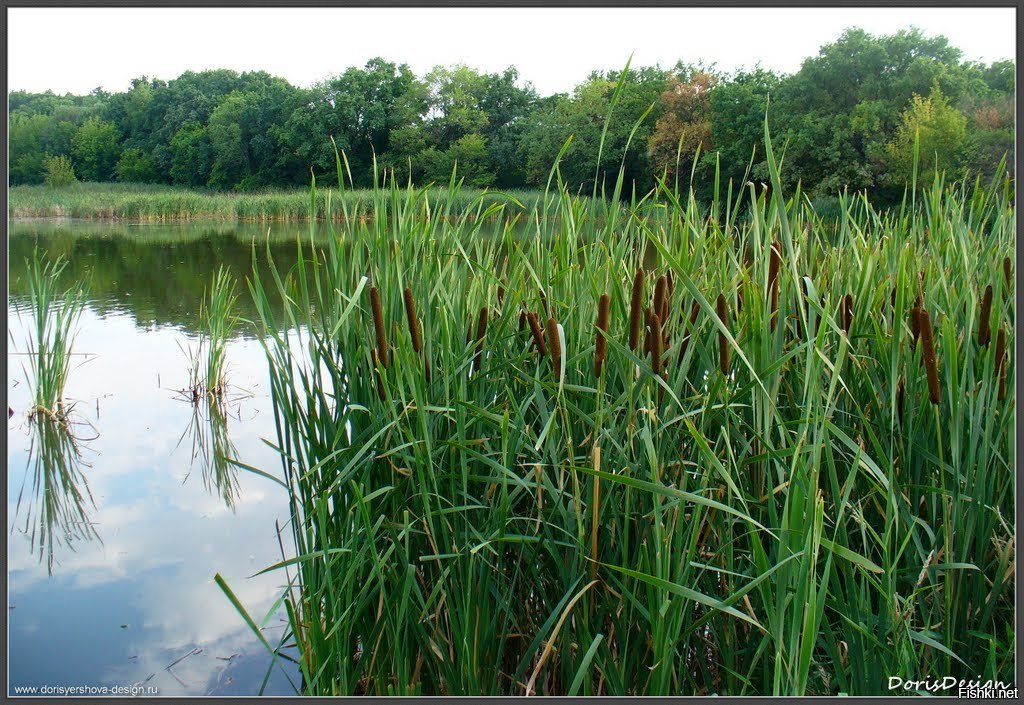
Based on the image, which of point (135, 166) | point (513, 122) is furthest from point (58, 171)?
point (513, 122)

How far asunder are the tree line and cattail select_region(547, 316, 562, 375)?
804cm

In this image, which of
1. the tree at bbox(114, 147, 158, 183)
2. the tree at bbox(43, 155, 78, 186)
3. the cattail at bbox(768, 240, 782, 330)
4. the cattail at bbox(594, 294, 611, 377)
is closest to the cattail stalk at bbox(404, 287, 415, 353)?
the cattail at bbox(594, 294, 611, 377)

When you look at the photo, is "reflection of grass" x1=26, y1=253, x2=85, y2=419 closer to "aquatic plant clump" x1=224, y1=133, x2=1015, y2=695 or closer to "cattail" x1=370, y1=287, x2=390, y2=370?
"aquatic plant clump" x1=224, y1=133, x2=1015, y2=695

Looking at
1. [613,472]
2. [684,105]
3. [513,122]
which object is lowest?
[613,472]

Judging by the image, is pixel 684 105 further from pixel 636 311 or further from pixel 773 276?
pixel 636 311

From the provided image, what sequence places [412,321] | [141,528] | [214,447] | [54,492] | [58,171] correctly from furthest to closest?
[58,171], [214,447], [54,492], [141,528], [412,321]

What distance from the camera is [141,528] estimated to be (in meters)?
4.15

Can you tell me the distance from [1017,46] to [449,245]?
1.26 m

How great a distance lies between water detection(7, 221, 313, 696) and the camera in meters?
2.78

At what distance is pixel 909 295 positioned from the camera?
5.92 ft

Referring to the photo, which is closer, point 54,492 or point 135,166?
point 54,492

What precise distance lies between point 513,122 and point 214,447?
26.6 feet

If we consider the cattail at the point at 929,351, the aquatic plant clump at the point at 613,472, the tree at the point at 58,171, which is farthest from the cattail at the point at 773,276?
the tree at the point at 58,171

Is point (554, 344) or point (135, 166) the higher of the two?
point (135, 166)
